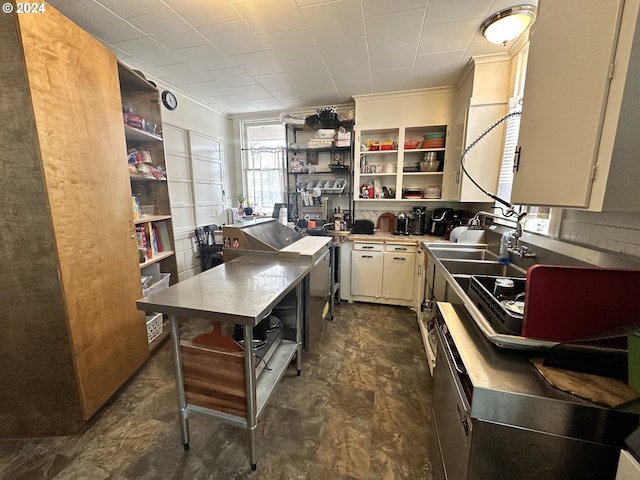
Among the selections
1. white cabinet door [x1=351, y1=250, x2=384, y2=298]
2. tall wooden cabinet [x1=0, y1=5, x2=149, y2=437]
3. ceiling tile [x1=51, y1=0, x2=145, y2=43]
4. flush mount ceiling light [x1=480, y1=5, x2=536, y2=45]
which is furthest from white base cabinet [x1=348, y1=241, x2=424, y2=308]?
ceiling tile [x1=51, y1=0, x2=145, y2=43]

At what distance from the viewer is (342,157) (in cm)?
367

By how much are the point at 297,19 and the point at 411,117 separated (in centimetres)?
179

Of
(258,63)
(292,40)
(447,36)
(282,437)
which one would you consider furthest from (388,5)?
(282,437)

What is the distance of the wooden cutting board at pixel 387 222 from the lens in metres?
3.51

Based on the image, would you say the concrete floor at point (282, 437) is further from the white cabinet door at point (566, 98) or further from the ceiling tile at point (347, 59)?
the ceiling tile at point (347, 59)

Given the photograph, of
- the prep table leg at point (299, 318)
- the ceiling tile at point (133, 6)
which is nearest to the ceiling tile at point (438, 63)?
the ceiling tile at point (133, 6)

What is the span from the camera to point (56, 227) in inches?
53.1

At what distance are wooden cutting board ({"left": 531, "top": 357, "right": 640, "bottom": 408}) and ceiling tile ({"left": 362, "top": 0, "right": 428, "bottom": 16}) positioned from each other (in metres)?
2.10

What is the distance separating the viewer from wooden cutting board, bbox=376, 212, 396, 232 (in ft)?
11.5

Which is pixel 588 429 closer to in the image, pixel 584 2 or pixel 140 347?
pixel 584 2

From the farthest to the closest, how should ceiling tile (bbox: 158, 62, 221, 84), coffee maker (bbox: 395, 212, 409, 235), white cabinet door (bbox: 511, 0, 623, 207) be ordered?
1. coffee maker (bbox: 395, 212, 409, 235)
2. ceiling tile (bbox: 158, 62, 221, 84)
3. white cabinet door (bbox: 511, 0, 623, 207)

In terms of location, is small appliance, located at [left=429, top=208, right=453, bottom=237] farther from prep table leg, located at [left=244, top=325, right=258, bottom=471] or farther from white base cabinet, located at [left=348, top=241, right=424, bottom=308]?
prep table leg, located at [left=244, top=325, right=258, bottom=471]

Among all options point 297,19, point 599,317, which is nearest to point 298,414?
point 599,317

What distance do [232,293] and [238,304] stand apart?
153 millimetres
